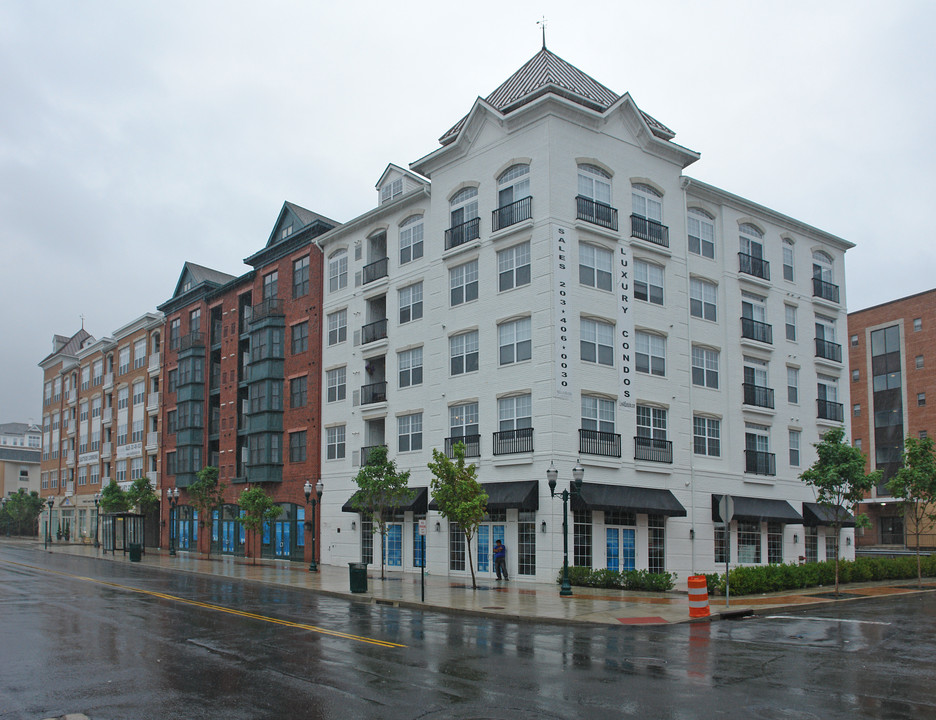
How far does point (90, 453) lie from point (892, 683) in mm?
77762

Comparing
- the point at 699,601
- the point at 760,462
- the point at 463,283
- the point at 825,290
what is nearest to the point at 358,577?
the point at 699,601

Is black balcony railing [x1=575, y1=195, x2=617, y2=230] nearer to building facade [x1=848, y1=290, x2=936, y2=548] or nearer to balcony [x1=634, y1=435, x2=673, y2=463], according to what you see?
balcony [x1=634, y1=435, x2=673, y2=463]

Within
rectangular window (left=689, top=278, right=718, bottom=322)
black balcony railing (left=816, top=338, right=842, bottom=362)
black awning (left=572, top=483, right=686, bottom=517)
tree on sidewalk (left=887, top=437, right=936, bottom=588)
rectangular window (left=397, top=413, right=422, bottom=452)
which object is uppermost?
rectangular window (left=689, top=278, right=718, bottom=322)

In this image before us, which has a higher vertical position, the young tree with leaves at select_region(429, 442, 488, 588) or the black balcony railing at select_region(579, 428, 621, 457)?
the black balcony railing at select_region(579, 428, 621, 457)

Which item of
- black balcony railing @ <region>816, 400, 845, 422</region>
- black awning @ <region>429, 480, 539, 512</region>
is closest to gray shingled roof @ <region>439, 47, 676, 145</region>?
black awning @ <region>429, 480, 539, 512</region>

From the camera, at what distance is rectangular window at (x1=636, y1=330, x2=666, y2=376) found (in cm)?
3400

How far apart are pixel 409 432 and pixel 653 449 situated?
36.3 feet

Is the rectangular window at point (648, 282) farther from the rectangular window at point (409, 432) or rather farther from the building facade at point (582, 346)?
the rectangular window at point (409, 432)

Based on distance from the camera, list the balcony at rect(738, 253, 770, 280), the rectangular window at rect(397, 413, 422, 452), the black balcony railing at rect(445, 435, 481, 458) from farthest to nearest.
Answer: the balcony at rect(738, 253, 770, 280)
the rectangular window at rect(397, 413, 422, 452)
the black balcony railing at rect(445, 435, 481, 458)

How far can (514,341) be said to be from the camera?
3256 cm

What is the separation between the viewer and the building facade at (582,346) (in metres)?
31.6

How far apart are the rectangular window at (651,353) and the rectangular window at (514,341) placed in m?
5.04

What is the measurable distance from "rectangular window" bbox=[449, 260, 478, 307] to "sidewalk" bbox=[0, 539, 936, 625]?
11.6 m

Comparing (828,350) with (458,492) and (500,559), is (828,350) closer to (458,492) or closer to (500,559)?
(500,559)
